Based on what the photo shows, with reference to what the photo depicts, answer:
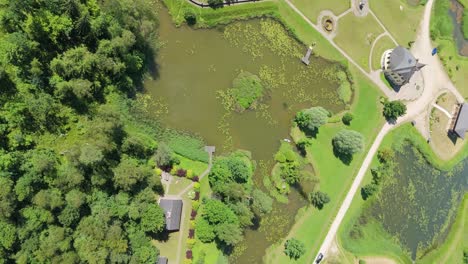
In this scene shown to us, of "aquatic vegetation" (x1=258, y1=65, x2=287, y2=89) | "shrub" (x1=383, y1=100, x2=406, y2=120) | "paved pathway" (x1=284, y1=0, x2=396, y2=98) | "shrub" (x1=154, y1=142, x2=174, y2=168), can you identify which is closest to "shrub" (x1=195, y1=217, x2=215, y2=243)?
"shrub" (x1=154, y1=142, x2=174, y2=168)

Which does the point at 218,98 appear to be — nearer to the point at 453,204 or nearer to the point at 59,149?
the point at 59,149

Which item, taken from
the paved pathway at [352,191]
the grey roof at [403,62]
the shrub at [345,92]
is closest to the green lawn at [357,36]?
the grey roof at [403,62]

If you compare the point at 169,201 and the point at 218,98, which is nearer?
A: the point at 169,201

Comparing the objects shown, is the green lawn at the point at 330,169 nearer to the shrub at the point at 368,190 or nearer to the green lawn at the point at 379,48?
the shrub at the point at 368,190

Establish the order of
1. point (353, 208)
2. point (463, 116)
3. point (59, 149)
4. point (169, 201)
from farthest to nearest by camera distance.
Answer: point (463, 116)
point (353, 208)
point (169, 201)
point (59, 149)

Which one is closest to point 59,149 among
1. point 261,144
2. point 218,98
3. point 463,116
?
point 218,98

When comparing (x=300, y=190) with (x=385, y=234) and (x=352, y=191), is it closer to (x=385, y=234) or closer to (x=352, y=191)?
(x=352, y=191)

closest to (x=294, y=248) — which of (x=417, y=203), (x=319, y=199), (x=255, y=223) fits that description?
(x=255, y=223)

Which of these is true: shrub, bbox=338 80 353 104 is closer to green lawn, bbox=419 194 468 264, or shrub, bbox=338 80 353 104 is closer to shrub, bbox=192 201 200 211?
shrub, bbox=192 201 200 211
